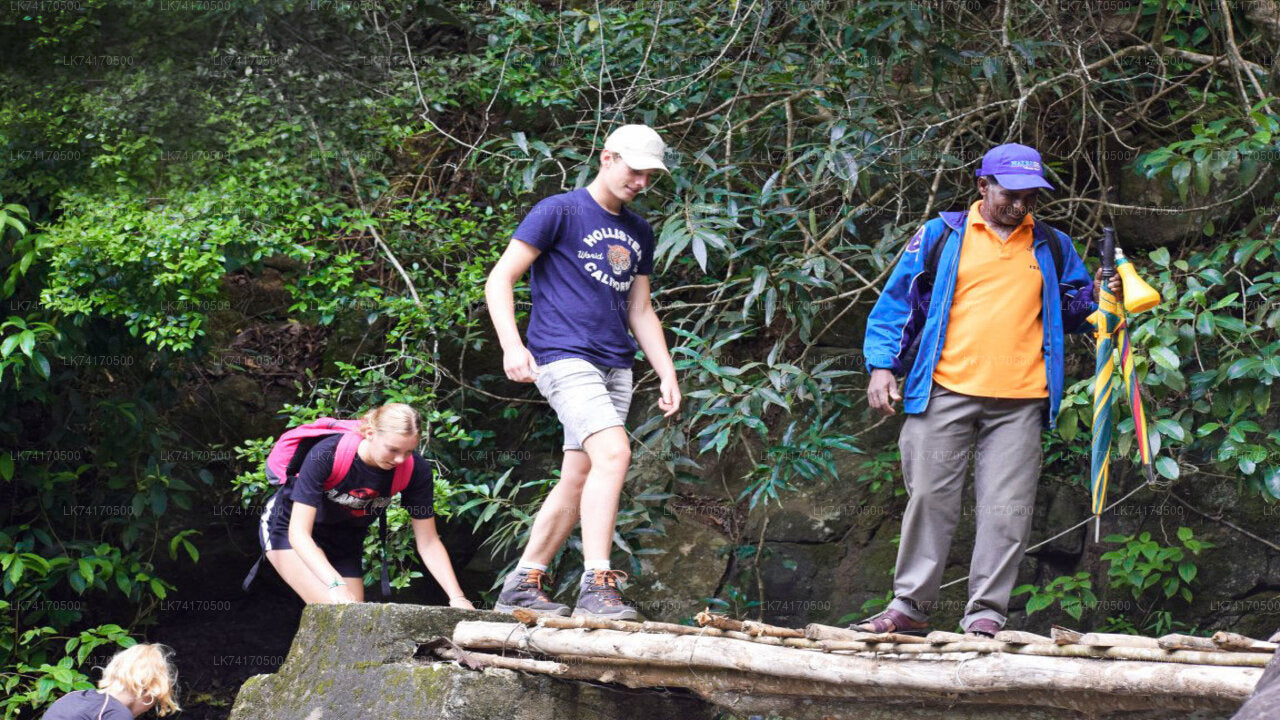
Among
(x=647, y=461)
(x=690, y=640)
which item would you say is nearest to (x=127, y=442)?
(x=647, y=461)

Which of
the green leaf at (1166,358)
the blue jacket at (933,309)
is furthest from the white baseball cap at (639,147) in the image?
the green leaf at (1166,358)

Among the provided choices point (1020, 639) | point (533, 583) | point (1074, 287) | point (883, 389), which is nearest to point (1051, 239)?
point (1074, 287)

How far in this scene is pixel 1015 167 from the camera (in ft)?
13.9

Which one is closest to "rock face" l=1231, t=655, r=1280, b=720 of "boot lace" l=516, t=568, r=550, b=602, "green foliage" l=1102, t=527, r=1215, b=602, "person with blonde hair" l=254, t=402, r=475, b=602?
"boot lace" l=516, t=568, r=550, b=602

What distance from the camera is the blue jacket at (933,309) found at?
14.1 ft

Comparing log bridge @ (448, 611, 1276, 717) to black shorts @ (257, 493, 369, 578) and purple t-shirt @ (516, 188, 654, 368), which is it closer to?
black shorts @ (257, 493, 369, 578)

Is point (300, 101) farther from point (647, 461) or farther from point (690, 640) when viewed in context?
point (690, 640)

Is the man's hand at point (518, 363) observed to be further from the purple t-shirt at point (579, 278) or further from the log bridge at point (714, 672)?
the log bridge at point (714, 672)

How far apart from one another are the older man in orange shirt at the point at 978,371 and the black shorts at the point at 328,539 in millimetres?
2070

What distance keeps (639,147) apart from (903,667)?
194cm

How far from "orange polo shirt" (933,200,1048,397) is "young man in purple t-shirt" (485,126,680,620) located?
102cm

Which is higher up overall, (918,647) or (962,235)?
(962,235)

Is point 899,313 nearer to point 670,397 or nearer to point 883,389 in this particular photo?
point 883,389

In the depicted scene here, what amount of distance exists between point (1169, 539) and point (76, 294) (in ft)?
19.3
